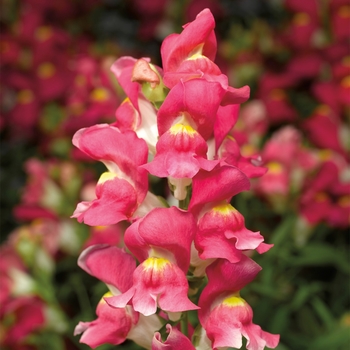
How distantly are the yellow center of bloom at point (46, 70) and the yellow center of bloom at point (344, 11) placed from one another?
74 centimetres

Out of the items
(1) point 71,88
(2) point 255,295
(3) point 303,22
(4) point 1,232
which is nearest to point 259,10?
(3) point 303,22

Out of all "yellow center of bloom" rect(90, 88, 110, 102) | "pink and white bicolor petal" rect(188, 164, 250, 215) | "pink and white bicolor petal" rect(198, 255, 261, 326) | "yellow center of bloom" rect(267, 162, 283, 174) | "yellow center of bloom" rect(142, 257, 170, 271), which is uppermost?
"pink and white bicolor petal" rect(188, 164, 250, 215)

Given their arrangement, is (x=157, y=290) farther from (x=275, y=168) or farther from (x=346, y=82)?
(x=346, y=82)

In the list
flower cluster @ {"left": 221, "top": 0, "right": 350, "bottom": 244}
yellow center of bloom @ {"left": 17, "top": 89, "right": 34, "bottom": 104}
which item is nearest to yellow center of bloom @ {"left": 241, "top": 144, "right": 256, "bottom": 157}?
flower cluster @ {"left": 221, "top": 0, "right": 350, "bottom": 244}

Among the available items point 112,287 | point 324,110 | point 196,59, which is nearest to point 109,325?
point 112,287

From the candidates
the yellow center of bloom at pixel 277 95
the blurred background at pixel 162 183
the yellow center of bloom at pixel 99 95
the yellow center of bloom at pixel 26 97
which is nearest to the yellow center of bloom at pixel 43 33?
the blurred background at pixel 162 183

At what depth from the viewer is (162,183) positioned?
4.59 feet

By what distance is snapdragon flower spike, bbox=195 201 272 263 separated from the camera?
1.70 feet

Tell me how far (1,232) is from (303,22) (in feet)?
3.19

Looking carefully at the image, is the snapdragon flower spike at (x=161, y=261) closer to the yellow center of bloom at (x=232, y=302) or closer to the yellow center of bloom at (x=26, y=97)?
the yellow center of bloom at (x=232, y=302)

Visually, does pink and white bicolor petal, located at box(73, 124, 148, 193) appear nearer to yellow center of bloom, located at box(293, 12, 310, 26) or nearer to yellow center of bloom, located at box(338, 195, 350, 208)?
yellow center of bloom, located at box(338, 195, 350, 208)

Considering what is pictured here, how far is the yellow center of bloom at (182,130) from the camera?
0.52 metres

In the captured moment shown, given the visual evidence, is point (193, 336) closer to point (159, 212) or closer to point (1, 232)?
point (159, 212)

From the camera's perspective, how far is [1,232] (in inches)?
67.0
